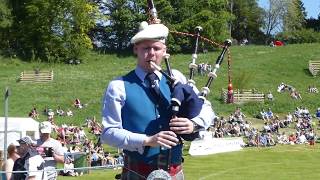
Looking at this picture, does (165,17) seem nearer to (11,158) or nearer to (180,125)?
(11,158)

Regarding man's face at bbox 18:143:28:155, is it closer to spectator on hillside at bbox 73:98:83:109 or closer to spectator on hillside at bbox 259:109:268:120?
spectator on hillside at bbox 259:109:268:120

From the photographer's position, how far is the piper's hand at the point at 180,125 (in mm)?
3637

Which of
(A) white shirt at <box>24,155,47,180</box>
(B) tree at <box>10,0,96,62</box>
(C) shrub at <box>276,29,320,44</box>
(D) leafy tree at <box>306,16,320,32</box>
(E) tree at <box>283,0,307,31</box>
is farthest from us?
(D) leafy tree at <box>306,16,320,32</box>

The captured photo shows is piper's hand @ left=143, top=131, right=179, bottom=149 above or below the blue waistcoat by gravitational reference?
below

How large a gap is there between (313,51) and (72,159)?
45866 millimetres

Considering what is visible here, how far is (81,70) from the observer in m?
55.1

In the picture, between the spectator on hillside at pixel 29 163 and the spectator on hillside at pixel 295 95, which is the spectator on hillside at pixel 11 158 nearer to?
the spectator on hillside at pixel 29 163

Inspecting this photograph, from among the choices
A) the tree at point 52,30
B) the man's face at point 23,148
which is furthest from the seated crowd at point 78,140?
the tree at point 52,30

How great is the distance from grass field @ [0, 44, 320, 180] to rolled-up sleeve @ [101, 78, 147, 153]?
14.4 meters

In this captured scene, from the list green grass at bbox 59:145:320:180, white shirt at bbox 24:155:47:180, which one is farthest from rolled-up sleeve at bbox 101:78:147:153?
green grass at bbox 59:145:320:180

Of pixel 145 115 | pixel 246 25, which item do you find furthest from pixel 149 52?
pixel 246 25

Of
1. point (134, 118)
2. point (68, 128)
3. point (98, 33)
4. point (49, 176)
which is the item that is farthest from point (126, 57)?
point (134, 118)

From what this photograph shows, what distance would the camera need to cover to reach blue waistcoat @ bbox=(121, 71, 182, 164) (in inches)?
149

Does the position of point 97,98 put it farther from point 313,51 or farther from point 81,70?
point 313,51
